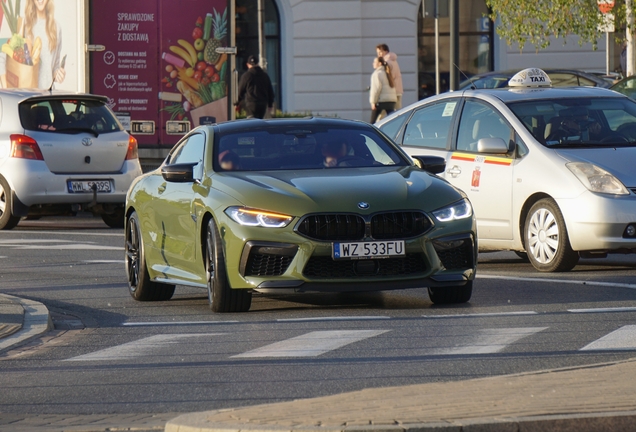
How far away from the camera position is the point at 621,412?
19.0 feet

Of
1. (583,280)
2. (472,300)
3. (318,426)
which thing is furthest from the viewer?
(583,280)

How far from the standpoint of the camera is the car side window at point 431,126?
45.4 feet

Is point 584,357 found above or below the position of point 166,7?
below

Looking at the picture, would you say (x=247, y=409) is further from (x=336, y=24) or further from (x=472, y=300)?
(x=336, y=24)

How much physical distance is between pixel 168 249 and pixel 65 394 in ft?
13.0

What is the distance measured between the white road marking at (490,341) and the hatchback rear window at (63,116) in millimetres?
10365

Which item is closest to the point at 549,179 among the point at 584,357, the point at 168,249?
the point at 168,249

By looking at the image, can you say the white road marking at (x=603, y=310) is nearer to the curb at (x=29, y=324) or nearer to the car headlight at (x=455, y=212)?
the car headlight at (x=455, y=212)

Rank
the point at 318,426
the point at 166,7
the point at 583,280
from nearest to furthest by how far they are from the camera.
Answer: the point at 318,426 < the point at 583,280 < the point at 166,7

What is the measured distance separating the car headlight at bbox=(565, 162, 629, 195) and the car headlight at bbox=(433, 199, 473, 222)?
1.93 meters

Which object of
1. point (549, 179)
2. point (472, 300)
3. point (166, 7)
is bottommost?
point (472, 300)

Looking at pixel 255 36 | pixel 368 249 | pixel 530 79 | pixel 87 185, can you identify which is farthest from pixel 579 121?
pixel 255 36

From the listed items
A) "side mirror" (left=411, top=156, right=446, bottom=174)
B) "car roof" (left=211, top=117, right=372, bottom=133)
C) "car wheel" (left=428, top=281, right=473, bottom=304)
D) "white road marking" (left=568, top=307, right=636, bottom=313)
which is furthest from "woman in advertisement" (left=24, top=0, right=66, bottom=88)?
"white road marking" (left=568, top=307, right=636, bottom=313)

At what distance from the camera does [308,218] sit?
32.9ft
